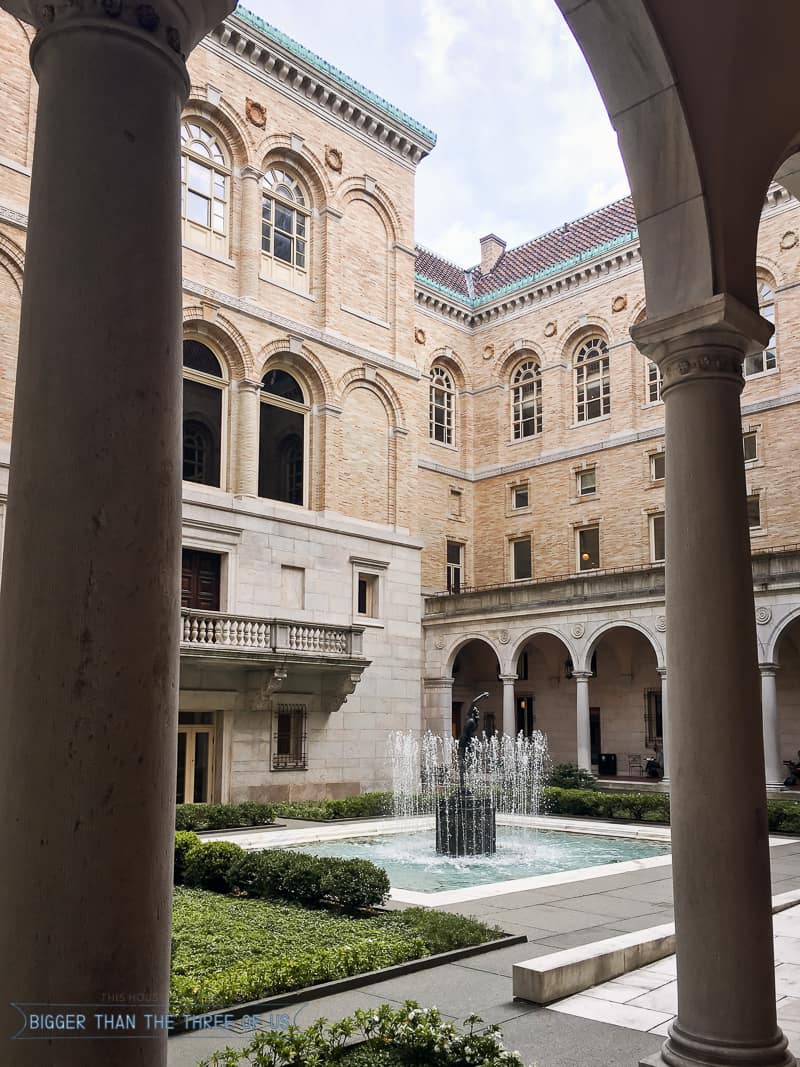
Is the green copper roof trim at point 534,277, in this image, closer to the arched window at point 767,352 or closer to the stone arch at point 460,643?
the arched window at point 767,352

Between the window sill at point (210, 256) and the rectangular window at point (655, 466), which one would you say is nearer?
the window sill at point (210, 256)

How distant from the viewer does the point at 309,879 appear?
10984 mm

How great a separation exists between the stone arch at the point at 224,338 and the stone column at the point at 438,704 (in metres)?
14.8

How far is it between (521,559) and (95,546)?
129 ft

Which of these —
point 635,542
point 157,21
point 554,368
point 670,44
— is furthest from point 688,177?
point 554,368

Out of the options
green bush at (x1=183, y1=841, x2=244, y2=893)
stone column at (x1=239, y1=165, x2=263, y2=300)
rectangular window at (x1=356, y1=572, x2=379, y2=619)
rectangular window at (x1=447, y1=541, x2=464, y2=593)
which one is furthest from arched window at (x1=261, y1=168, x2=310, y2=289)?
green bush at (x1=183, y1=841, x2=244, y2=893)

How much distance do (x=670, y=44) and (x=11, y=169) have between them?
21155 millimetres

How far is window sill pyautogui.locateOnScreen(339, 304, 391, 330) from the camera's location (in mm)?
30078

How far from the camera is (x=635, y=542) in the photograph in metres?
36.7

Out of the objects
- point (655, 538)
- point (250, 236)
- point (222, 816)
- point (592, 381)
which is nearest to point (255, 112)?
point (250, 236)

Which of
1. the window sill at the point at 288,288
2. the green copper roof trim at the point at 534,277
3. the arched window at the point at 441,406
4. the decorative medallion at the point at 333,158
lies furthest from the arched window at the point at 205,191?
the arched window at the point at 441,406

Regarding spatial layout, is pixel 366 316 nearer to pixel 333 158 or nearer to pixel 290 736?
pixel 333 158

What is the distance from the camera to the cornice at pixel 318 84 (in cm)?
2731

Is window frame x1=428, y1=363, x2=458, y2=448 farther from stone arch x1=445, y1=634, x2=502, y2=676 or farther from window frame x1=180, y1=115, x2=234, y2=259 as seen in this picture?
window frame x1=180, y1=115, x2=234, y2=259
